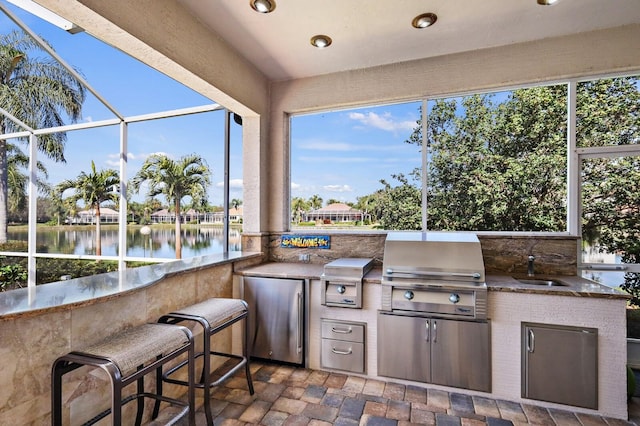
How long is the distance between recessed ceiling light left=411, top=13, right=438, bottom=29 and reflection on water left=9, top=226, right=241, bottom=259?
262cm

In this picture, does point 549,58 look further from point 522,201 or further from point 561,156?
point 522,201

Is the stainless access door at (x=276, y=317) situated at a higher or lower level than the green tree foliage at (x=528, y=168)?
lower

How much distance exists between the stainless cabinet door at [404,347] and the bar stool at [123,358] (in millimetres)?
1448

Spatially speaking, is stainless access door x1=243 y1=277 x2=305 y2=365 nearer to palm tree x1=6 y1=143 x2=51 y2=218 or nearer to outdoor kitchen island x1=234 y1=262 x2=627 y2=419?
outdoor kitchen island x1=234 y1=262 x2=627 y2=419

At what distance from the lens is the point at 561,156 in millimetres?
2844

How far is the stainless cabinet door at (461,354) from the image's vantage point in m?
2.31

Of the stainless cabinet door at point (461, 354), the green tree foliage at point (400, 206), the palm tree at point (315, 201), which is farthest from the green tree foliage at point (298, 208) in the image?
the stainless cabinet door at point (461, 354)

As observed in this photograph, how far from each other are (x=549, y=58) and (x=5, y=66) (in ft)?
17.7

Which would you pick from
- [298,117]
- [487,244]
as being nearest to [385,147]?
[298,117]

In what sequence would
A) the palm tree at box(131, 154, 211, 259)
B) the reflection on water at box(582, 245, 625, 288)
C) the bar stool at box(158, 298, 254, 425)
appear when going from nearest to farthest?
the bar stool at box(158, 298, 254, 425)
the reflection on water at box(582, 245, 625, 288)
the palm tree at box(131, 154, 211, 259)

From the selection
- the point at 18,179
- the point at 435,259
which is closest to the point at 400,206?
the point at 435,259

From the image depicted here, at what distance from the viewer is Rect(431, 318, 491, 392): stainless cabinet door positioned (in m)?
2.31

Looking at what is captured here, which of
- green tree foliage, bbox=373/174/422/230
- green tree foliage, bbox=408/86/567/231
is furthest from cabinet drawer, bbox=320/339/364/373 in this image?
green tree foliage, bbox=408/86/567/231

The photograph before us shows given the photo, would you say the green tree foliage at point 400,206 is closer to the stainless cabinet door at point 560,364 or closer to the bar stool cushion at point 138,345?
the stainless cabinet door at point 560,364
